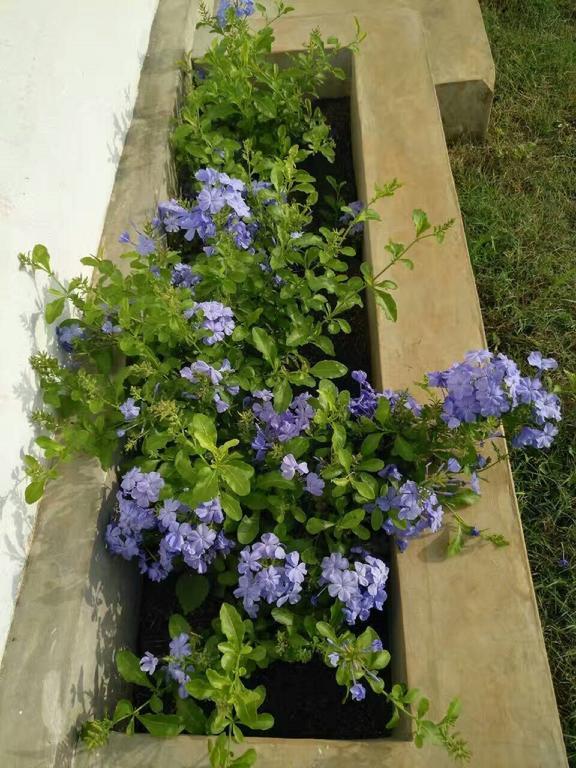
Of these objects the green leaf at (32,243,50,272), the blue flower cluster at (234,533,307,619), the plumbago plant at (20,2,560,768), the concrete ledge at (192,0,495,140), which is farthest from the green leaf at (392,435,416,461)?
the concrete ledge at (192,0,495,140)

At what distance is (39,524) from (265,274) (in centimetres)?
94

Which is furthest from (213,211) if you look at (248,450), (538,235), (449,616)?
(538,235)

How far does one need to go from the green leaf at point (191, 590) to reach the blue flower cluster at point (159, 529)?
58mm

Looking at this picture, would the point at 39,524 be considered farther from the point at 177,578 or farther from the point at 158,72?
the point at 158,72

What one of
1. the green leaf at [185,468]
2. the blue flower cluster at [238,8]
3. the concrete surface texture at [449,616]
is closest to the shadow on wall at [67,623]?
the concrete surface texture at [449,616]

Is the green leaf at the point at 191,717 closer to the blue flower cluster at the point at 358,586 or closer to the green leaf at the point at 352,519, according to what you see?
the blue flower cluster at the point at 358,586

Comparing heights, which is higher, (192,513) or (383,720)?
(192,513)

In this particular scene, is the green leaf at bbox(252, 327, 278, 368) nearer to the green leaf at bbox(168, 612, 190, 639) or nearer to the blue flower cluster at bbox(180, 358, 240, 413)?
the blue flower cluster at bbox(180, 358, 240, 413)

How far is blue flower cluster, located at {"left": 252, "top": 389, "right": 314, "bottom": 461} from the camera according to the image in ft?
5.79

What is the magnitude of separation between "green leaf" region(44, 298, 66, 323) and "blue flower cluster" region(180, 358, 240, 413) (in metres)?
0.35

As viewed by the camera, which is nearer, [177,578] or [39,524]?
[39,524]

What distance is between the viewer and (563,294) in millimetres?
2625

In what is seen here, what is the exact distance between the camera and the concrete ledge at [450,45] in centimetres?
290

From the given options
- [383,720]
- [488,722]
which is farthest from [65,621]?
[488,722]
